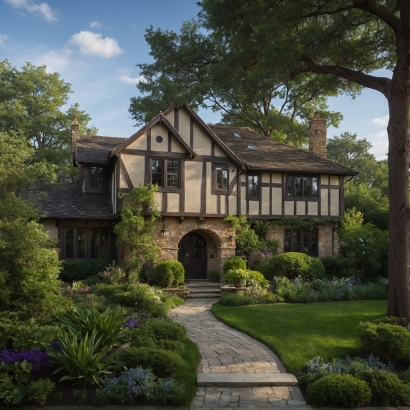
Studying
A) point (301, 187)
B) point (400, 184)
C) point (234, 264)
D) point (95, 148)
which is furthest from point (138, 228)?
point (400, 184)

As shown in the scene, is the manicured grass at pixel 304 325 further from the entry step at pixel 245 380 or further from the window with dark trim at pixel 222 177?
the window with dark trim at pixel 222 177

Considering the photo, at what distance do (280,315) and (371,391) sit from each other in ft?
16.3

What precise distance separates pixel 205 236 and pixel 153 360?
40.5 feet

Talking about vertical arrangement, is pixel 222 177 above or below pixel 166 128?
below

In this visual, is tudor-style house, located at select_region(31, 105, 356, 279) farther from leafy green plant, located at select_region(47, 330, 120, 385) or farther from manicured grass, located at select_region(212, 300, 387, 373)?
leafy green plant, located at select_region(47, 330, 120, 385)

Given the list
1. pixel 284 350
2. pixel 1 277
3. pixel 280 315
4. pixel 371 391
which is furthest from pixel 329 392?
pixel 1 277

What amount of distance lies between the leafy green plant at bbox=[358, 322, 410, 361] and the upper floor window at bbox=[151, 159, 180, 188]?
11.2m

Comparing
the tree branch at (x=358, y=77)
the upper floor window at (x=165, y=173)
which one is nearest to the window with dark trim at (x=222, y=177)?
the upper floor window at (x=165, y=173)

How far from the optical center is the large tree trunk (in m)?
9.55

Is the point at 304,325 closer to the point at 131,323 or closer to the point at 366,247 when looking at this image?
the point at 131,323

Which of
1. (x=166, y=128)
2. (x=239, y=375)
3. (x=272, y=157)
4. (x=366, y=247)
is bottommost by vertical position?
(x=239, y=375)

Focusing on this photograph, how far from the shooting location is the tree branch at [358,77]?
34.4ft

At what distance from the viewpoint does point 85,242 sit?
18328 mm

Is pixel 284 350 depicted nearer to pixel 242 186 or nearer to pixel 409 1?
pixel 409 1
